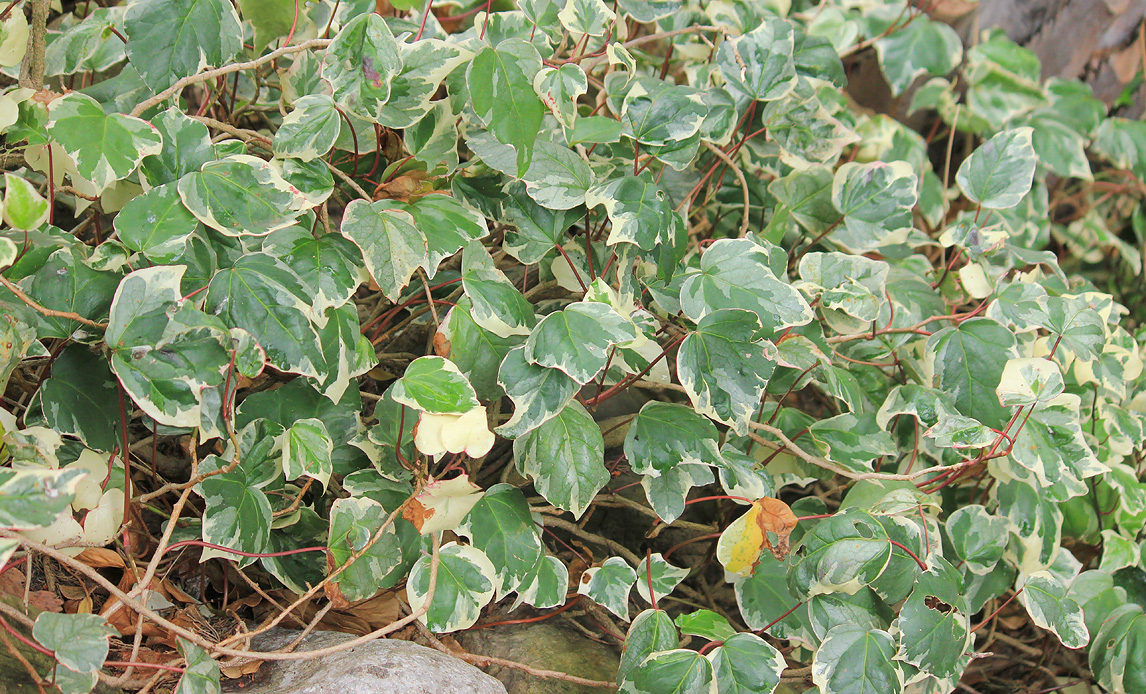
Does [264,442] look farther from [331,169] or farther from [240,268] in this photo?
[331,169]

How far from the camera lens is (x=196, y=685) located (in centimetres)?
69

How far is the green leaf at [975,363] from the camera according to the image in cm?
100

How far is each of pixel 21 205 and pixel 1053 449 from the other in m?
1.22

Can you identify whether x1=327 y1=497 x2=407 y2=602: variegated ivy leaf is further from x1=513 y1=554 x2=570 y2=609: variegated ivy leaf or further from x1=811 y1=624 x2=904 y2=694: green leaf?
x1=811 y1=624 x2=904 y2=694: green leaf

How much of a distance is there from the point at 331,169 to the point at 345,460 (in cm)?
35

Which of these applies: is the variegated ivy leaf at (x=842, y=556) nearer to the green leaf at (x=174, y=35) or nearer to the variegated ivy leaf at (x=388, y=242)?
the variegated ivy leaf at (x=388, y=242)

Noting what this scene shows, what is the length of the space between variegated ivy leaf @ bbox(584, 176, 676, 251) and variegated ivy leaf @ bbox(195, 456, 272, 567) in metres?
0.48

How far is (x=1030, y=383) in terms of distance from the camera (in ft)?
3.00

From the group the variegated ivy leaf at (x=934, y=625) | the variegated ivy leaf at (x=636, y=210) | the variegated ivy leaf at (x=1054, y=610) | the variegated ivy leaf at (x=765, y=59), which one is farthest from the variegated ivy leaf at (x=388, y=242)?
the variegated ivy leaf at (x=1054, y=610)

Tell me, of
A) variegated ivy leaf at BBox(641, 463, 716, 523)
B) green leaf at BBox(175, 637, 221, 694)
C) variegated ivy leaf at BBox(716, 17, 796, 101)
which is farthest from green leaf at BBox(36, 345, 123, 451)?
variegated ivy leaf at BBox(716, 17, 796, 101)

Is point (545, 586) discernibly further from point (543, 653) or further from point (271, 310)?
point (271, 310)

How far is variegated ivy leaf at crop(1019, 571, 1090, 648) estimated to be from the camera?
97 cm

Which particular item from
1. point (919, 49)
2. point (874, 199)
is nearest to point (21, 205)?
point (874, 199)

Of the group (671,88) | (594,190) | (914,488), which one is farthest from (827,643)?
(671,88)
